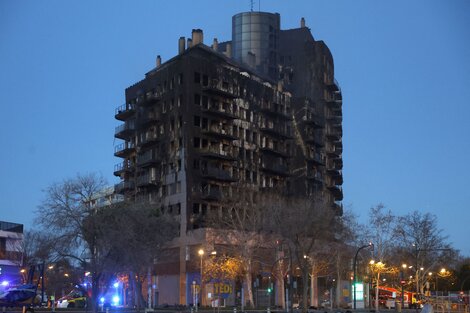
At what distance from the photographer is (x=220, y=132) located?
12106 centimetres

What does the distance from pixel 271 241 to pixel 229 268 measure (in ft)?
23.8

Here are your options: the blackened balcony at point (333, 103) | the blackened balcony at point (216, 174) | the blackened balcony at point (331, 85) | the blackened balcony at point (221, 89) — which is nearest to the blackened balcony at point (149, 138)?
the blackened balcony at point (216, 174)

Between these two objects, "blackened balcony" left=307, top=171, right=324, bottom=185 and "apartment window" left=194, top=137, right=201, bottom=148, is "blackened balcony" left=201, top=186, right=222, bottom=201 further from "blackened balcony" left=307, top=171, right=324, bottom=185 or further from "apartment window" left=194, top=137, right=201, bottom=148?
"blackened balcony" left=307, top=171, right=324, bottom=185

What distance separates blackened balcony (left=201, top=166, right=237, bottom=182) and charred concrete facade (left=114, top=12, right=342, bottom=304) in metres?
0.24

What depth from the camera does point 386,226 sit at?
330ft

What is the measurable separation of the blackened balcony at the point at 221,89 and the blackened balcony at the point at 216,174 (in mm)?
13262

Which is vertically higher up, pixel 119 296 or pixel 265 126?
pixel 265 126

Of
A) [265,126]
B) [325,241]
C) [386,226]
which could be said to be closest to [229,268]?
[325,241]

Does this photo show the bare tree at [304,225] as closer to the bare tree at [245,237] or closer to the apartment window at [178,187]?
the bare tree at [245,237]

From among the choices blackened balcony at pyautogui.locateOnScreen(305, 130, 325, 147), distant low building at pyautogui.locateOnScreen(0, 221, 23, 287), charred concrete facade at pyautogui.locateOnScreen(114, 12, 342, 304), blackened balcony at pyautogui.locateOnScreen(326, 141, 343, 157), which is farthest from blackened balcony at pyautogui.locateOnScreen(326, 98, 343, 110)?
distant low building at pyautogui.locateOnScreen(0, 221, 23, 287)

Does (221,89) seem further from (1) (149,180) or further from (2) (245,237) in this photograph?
(2) (245,237)

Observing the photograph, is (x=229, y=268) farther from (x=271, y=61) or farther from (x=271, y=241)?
(x=271, y=61)

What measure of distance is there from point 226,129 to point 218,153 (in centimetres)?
701

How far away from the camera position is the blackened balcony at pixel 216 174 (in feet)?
382
